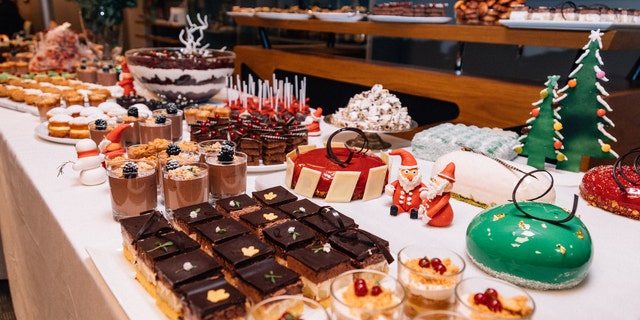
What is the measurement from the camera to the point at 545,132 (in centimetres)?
186

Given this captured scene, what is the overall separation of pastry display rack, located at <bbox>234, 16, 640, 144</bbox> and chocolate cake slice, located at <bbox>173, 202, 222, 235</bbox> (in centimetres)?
178

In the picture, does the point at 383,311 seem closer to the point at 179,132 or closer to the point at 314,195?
the point at 314,195

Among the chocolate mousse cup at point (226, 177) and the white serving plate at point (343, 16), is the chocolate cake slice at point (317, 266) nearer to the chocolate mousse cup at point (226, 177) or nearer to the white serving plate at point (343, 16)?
the chocolate mousse cup at point (226, 177)

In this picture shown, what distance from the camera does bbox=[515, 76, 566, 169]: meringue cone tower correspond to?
1830mm

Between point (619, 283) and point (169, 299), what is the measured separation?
3.47 feet

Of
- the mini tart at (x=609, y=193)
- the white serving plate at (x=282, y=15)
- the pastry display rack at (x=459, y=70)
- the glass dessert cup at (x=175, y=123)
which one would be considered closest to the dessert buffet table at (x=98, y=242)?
the mini tart at (x=609, y=193)

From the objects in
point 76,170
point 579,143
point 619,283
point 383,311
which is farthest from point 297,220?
point 579,143

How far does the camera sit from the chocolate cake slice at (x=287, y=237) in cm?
114

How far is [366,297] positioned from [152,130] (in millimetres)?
1472

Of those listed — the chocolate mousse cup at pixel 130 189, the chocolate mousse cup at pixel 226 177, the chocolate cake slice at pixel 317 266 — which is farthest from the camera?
the chocolate mousse cup at pixel 226 177

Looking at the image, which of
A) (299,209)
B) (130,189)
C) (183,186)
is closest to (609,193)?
(299,209)

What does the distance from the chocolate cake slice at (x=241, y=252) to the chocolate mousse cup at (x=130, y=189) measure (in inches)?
17.4

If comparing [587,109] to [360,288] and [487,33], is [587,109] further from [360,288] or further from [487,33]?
[360,288]

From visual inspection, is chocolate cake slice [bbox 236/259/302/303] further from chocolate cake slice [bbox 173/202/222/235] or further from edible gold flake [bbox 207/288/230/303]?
chocolate cake slice [bbox 173/202/222/235]
